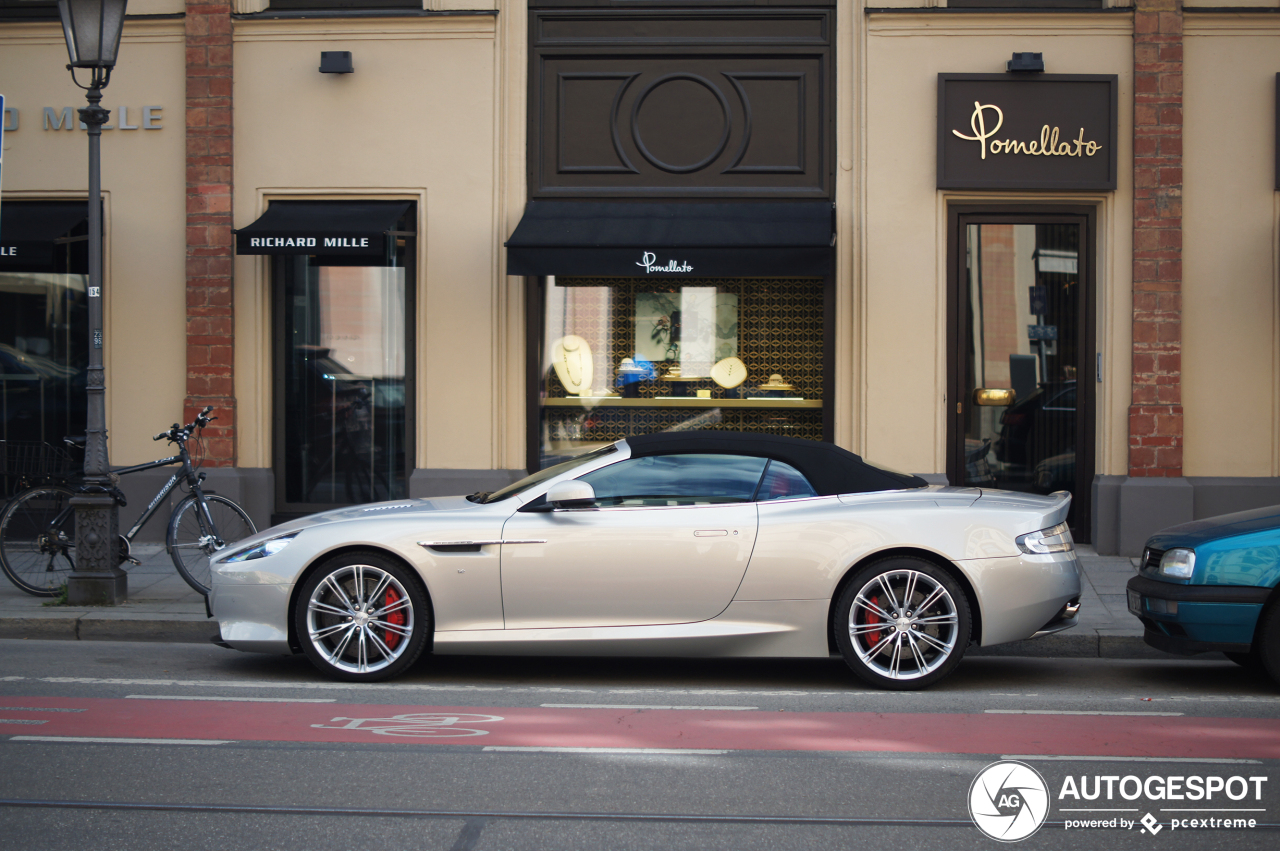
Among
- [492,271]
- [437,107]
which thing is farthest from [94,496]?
[437,107]

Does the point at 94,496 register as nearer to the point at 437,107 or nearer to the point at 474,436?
the point at 474,436

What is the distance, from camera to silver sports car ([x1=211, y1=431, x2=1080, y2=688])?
6.12m

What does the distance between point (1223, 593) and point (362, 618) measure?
465 centimetres

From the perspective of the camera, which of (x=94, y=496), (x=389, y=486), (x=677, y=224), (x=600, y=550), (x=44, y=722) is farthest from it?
(x=389, y=486)

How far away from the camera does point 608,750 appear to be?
4977mm

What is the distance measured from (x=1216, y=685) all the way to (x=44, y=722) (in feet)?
20.3

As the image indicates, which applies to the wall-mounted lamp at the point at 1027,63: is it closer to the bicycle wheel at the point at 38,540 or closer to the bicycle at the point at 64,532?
the bicycle at the point at 64,532

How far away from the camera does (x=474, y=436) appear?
1118cm

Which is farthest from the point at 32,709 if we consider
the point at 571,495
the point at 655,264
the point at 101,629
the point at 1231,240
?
the point at 1231,240

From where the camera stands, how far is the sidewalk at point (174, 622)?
734cm

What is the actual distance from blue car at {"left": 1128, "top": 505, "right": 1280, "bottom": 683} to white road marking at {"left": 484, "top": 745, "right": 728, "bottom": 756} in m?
2.86

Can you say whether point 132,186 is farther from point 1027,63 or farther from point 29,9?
point 1027,63

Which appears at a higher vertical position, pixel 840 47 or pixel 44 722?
pixel 840 47

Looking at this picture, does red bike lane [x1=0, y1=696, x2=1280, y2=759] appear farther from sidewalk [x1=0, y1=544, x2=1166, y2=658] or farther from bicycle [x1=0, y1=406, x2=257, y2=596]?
bicycle [x1=0, y1=406, x2=257, y2=596]
